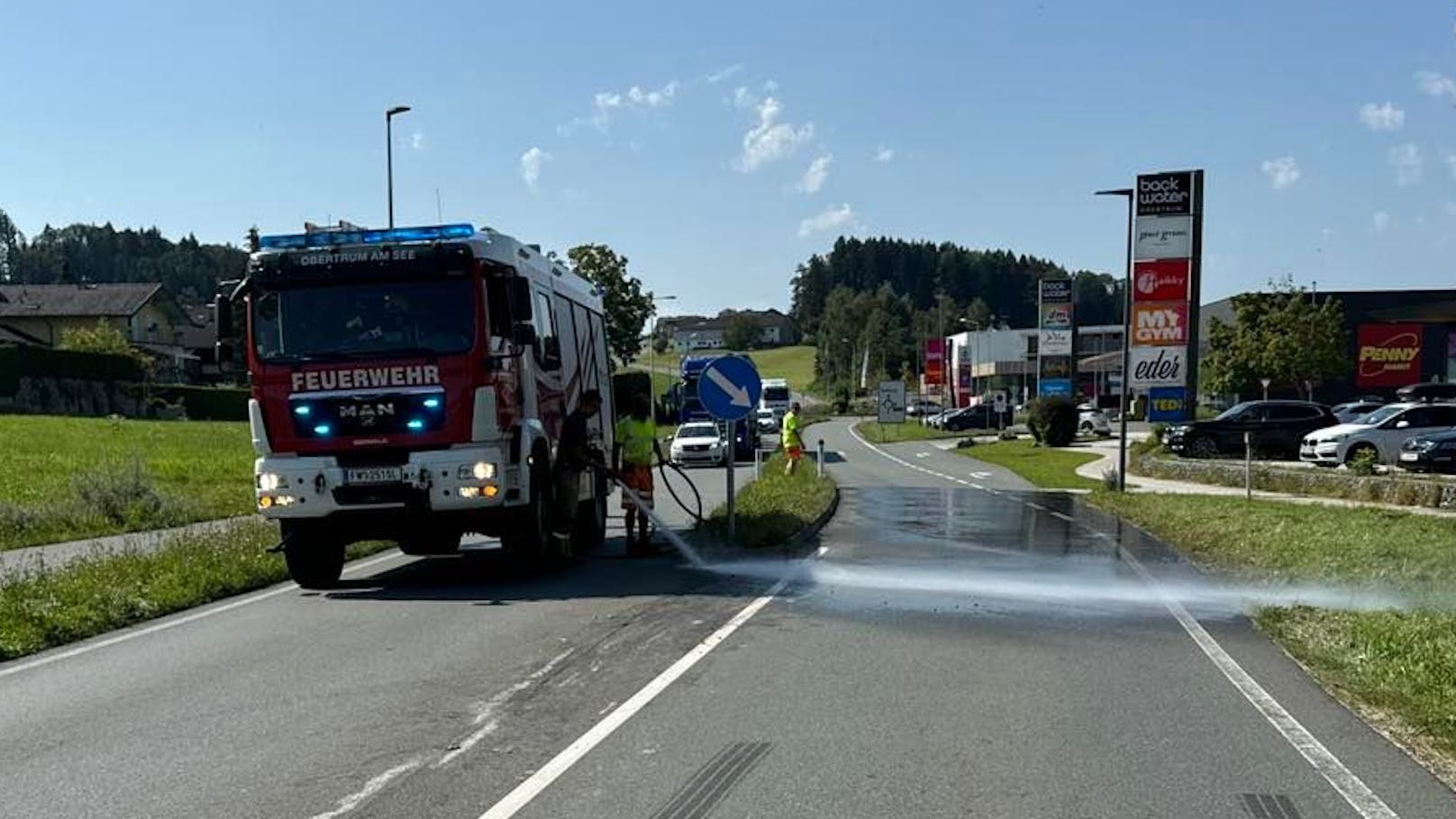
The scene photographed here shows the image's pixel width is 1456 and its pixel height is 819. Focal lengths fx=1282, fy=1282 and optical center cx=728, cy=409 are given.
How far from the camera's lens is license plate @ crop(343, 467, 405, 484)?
11.8 m

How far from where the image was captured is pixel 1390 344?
67.1 meters

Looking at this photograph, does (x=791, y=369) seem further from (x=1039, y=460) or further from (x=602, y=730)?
(x=602, y=730)

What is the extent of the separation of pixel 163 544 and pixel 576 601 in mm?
7125

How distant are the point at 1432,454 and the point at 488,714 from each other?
2699 cm

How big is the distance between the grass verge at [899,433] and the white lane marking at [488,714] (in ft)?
216

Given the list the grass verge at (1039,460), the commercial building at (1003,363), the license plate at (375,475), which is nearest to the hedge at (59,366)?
the grass verge at (1039,460)

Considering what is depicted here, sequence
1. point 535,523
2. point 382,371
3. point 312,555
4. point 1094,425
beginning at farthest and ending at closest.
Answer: point 1094,425, point 312,555, point 535,523, point 382,371

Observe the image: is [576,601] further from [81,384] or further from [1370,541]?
[81,384]

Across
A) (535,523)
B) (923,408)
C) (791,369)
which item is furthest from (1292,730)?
(791,369)

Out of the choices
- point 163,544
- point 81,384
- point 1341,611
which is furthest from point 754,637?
point 81,384

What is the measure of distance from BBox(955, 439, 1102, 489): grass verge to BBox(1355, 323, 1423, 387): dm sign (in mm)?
18621

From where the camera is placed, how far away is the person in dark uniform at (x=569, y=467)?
13961 mm

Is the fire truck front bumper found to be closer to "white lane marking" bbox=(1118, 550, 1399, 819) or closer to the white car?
"white lane marking" bbox=(1118, 550, 1399, 819)

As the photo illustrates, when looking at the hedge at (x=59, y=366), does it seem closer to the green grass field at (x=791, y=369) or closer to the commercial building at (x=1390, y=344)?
the commercial building at (x=1390, y=344)
